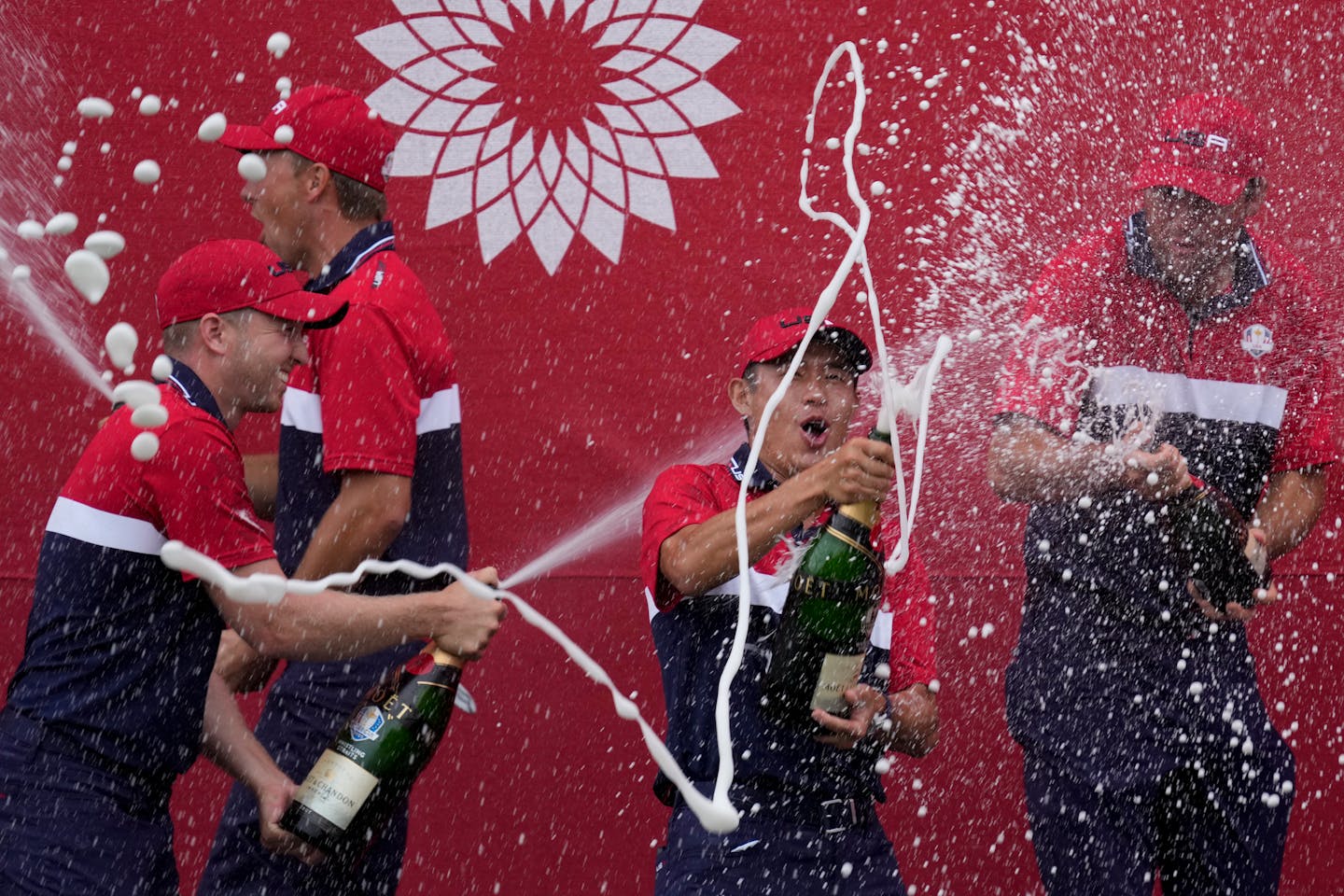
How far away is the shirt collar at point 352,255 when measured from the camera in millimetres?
3441

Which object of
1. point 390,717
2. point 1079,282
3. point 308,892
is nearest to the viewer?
point 390,717

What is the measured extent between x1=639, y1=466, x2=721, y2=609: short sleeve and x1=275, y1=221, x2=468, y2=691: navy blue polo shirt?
47 centimetres

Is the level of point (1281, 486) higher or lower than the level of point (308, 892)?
higher

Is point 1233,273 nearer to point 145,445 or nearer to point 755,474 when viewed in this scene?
point 755,474

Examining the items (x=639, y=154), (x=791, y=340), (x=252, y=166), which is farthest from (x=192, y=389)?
(x=639, y=154)

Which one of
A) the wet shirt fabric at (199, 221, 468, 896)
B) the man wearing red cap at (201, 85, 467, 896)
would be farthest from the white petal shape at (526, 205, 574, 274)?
the wet shirt fabric at (199, 221, 468, 896)

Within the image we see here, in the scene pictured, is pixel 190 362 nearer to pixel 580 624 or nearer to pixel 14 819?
pixel 14 819

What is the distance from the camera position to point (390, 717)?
9.74ft

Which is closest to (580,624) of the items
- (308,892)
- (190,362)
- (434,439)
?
(434,439)

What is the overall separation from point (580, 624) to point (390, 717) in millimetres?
1348

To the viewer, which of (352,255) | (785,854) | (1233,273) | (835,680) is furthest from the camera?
(1233,273)

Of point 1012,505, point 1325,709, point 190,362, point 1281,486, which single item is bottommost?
point 1325,709

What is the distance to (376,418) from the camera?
323cm

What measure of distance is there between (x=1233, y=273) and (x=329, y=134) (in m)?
2.02
